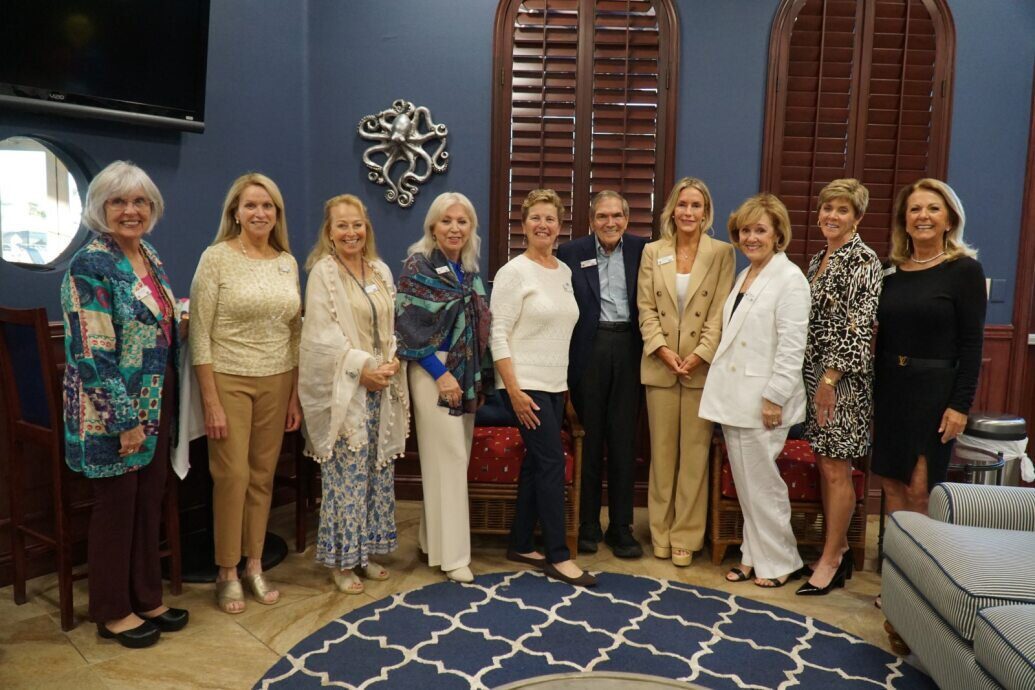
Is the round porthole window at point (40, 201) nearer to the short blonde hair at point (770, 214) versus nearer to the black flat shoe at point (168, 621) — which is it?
the black flat shoe at point (168, 621)

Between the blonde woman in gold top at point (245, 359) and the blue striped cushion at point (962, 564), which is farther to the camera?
the blonde woman in gold top at point (245, 359)

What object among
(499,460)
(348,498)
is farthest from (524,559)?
(348,498)

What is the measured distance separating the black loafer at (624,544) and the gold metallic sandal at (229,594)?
1.55 metres

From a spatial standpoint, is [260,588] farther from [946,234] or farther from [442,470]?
[946,234]

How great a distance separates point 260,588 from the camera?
2.90 meters

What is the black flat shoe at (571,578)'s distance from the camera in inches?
121

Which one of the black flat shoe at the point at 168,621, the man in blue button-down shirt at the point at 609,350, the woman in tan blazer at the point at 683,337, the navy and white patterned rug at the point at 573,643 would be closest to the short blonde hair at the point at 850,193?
the woman in tan blazer at the point at 683,337

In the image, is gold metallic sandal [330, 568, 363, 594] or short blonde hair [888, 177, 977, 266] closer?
short blonde hair [888, 177, 977, 266]

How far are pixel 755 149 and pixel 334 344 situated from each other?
2416mm

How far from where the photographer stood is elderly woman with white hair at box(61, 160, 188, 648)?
92.5 inches

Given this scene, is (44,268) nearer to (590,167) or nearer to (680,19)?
(590,167)

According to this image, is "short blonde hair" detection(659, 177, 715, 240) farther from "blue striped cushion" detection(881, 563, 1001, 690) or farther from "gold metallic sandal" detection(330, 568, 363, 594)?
"gold metallic sandal" detection(330, 568, 363, 594)

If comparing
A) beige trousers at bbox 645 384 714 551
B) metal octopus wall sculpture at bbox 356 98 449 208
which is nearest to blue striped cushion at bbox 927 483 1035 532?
beige trousers at bbox 645 384 714 551

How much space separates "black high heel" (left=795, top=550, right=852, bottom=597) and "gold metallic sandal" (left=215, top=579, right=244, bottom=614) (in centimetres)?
213
